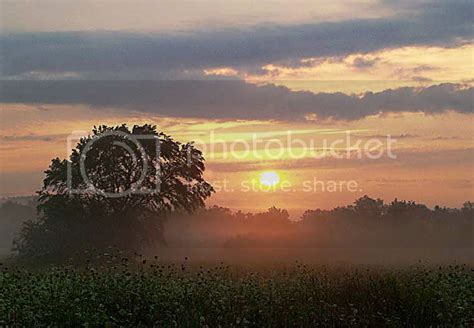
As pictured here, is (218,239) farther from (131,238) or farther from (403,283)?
(403,283)

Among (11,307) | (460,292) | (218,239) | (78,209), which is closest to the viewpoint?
(11,307)

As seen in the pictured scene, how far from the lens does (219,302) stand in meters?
15.2

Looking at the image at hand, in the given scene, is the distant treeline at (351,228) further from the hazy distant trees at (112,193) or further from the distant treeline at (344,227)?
the hazy distant trees at (112,193)

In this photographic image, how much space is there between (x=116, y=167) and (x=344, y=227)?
59.0 m

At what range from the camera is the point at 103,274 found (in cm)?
1689

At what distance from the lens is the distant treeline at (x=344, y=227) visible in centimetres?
8488

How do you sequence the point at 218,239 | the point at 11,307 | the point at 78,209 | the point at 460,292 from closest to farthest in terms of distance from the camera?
the point at 11,307 → the point at 460,292 → the point at 78,209 → the point at 218,239

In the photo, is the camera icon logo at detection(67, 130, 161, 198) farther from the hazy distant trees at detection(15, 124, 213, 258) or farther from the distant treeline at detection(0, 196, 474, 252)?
the distant treeline at detection(0, 196, 474, 252)

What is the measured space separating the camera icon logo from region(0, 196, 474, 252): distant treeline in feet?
107

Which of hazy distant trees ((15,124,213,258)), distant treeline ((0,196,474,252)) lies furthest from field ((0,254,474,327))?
distant treeline ((0,196,474,252))

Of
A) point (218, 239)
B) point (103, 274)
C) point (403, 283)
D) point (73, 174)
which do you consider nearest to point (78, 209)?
point (73, 174)

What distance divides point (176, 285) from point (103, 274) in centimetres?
212

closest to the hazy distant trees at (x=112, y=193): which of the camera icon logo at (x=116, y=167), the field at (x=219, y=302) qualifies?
the camera icon logo at (x=116, y=167)

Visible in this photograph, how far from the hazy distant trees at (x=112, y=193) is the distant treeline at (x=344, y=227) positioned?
31.7 metres
